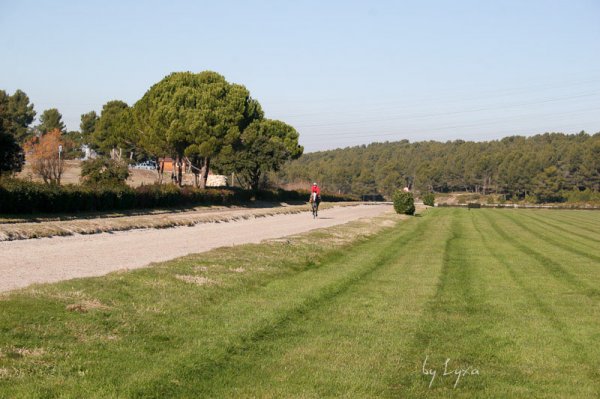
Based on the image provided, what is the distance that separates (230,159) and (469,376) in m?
65.8

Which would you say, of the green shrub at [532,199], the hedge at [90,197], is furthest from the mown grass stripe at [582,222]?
the green shrub at [532,199]

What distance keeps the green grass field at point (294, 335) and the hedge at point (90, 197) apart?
671 inches

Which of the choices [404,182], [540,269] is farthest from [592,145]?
[540,269]

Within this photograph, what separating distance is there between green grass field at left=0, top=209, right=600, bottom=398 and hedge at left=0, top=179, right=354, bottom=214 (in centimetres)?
1704

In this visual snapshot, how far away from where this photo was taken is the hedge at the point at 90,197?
27.9 m

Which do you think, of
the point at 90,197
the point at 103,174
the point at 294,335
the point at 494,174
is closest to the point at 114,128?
the point at 103,174

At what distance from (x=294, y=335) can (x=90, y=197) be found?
92.3ft

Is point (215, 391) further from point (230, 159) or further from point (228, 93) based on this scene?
point (230, 159)

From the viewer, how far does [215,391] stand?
217 inches

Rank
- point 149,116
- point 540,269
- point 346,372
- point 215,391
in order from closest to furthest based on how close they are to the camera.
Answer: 1. point 215,391
2. point 346,372
3. point 540,269
4. point 149,116

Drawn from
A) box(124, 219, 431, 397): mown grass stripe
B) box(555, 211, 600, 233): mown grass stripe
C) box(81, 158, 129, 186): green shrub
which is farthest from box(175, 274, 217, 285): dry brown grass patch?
box(555, 211, 600, 233): mown grass stripe

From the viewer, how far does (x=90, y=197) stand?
33.6 meters

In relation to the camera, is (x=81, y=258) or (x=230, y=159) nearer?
(x=81, y=258)

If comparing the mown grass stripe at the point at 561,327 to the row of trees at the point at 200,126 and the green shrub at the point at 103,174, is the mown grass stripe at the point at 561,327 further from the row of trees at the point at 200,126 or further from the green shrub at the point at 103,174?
the row of trees at the point at 200,126
